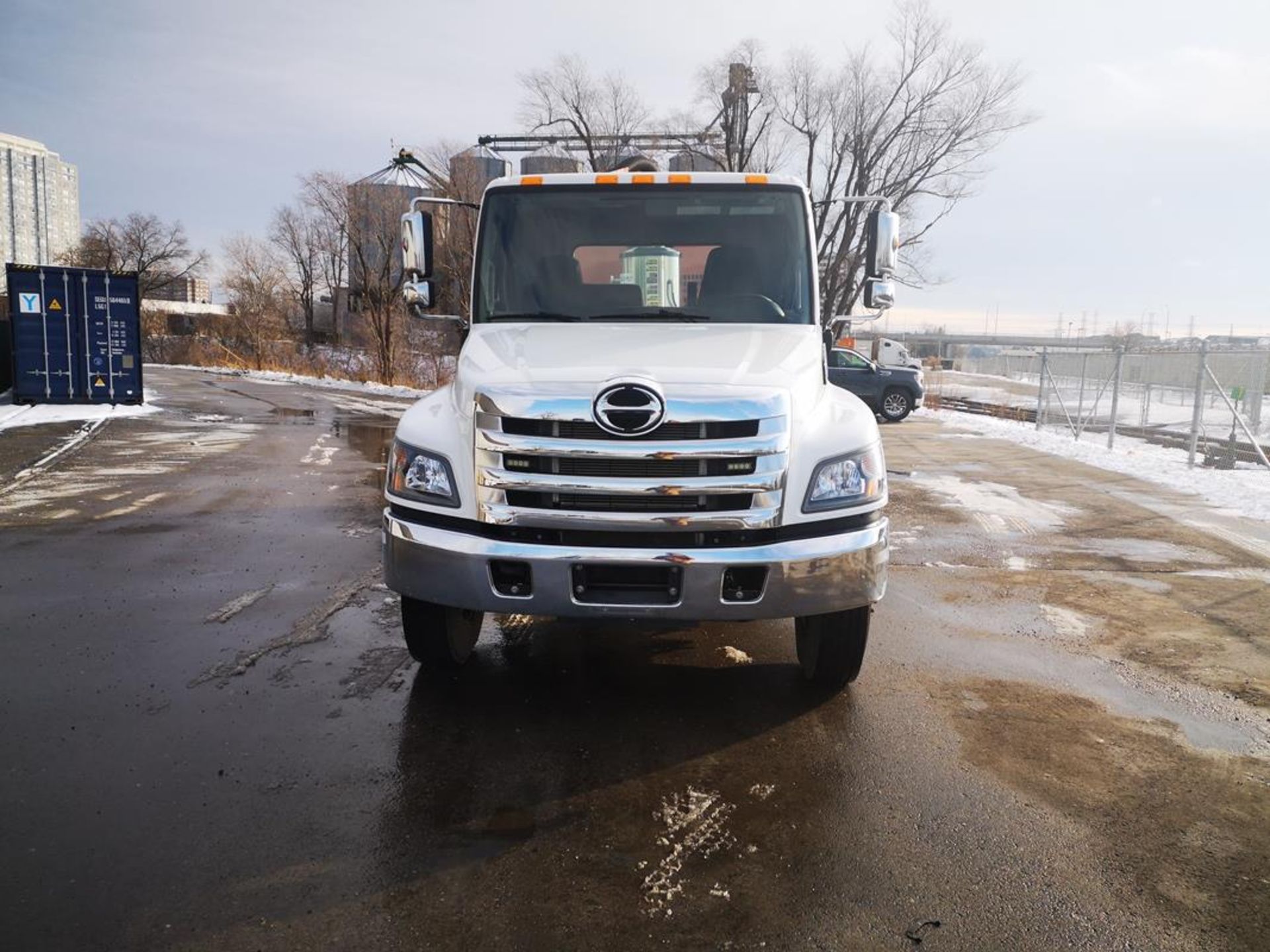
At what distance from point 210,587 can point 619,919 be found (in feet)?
14.9

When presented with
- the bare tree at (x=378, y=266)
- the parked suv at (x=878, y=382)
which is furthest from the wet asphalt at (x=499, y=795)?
the bare tree at (x=378, y=266)

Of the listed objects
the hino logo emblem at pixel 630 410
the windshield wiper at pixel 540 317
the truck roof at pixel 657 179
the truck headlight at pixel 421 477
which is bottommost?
the truck headlight at pixel 421 477

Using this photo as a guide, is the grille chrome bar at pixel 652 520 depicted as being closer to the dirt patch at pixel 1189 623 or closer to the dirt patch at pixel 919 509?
the dirt patch at pixel 1189 623

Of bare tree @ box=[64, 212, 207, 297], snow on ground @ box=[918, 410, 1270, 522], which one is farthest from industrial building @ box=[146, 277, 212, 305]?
snow on ground @ box=[918, 410, 1270, 522]

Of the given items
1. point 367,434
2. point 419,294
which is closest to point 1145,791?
point 419,294

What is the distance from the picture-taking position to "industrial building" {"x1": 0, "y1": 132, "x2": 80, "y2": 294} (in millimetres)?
106125

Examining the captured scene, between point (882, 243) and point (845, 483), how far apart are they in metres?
2.14

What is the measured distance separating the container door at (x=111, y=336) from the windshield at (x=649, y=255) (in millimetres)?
17748

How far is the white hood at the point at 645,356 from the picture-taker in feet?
12.6

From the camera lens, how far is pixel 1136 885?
2.78 metres

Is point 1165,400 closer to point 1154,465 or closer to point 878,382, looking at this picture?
point 878,382

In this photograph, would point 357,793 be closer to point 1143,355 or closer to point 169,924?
point 169,924

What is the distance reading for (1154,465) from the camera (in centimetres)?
1389

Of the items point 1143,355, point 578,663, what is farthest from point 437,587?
point 1143,355
